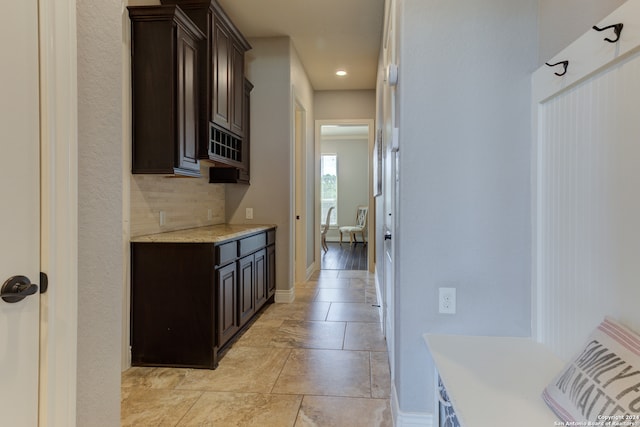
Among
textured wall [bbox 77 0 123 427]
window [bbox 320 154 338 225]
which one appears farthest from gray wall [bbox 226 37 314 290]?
window [bbox 320 154 338 225]

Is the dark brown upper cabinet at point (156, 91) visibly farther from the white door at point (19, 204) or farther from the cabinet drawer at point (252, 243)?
the white door at point (19, 204)

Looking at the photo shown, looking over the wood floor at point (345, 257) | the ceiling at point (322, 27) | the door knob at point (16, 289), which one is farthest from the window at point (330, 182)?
the door knob at point (16, 289)

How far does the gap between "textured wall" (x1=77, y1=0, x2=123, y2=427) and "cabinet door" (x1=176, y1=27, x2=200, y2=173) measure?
1277 mm

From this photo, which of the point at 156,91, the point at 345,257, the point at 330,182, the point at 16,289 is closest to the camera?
the point at 16,289

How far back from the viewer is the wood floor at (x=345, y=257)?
6.13 m

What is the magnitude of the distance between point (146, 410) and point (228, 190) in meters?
2.41

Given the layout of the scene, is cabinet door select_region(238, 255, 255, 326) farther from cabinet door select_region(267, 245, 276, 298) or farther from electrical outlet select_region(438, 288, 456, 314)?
electrical outlet select_region(438, 288, 456, 314)

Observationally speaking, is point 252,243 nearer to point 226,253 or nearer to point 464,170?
point 226,253

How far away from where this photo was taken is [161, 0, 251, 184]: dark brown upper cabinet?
2.82 metres

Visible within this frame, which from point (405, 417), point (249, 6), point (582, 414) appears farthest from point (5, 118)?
point (249, 6)

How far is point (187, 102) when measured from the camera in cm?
259

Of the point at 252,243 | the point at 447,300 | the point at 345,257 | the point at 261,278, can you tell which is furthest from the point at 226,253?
the point at 345,257

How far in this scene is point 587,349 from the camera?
3.60ft

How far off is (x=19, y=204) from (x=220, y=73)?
2379mm
